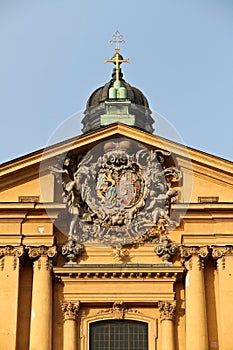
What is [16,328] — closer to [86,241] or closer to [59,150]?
[86,241]

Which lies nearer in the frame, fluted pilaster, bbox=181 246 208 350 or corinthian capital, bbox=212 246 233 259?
fluted pilaster, bbox=181 246 208 350

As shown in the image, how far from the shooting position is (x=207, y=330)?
29.2m

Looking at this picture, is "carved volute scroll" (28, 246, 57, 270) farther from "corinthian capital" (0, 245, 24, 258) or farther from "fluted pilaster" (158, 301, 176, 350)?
"fluted pilaster" (158, 301, 176, 350)

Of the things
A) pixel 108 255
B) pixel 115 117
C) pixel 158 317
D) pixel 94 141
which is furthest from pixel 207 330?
pixel 115 117

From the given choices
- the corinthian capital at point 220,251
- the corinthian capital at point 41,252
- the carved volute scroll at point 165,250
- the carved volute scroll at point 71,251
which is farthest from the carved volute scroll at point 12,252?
the corinthian capital at point 220,251

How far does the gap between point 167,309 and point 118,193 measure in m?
4.09

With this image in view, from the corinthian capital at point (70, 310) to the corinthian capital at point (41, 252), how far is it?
156cm

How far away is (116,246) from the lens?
3059cm

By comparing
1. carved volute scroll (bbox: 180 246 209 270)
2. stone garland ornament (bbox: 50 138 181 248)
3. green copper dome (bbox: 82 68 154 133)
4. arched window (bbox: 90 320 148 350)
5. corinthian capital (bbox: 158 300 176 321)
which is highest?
green copper dome (bbox: 82 68 154 133)

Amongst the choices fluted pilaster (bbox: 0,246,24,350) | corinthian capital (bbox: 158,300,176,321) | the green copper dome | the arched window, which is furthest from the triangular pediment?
the green copper dome

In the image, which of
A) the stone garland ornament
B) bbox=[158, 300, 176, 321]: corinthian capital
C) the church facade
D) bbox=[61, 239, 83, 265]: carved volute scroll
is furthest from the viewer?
the stone garland ornament

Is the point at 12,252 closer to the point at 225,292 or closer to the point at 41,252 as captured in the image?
the point at 41,252

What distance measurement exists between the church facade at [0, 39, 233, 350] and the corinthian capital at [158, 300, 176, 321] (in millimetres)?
32

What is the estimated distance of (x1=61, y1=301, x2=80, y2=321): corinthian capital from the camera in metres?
29.6
